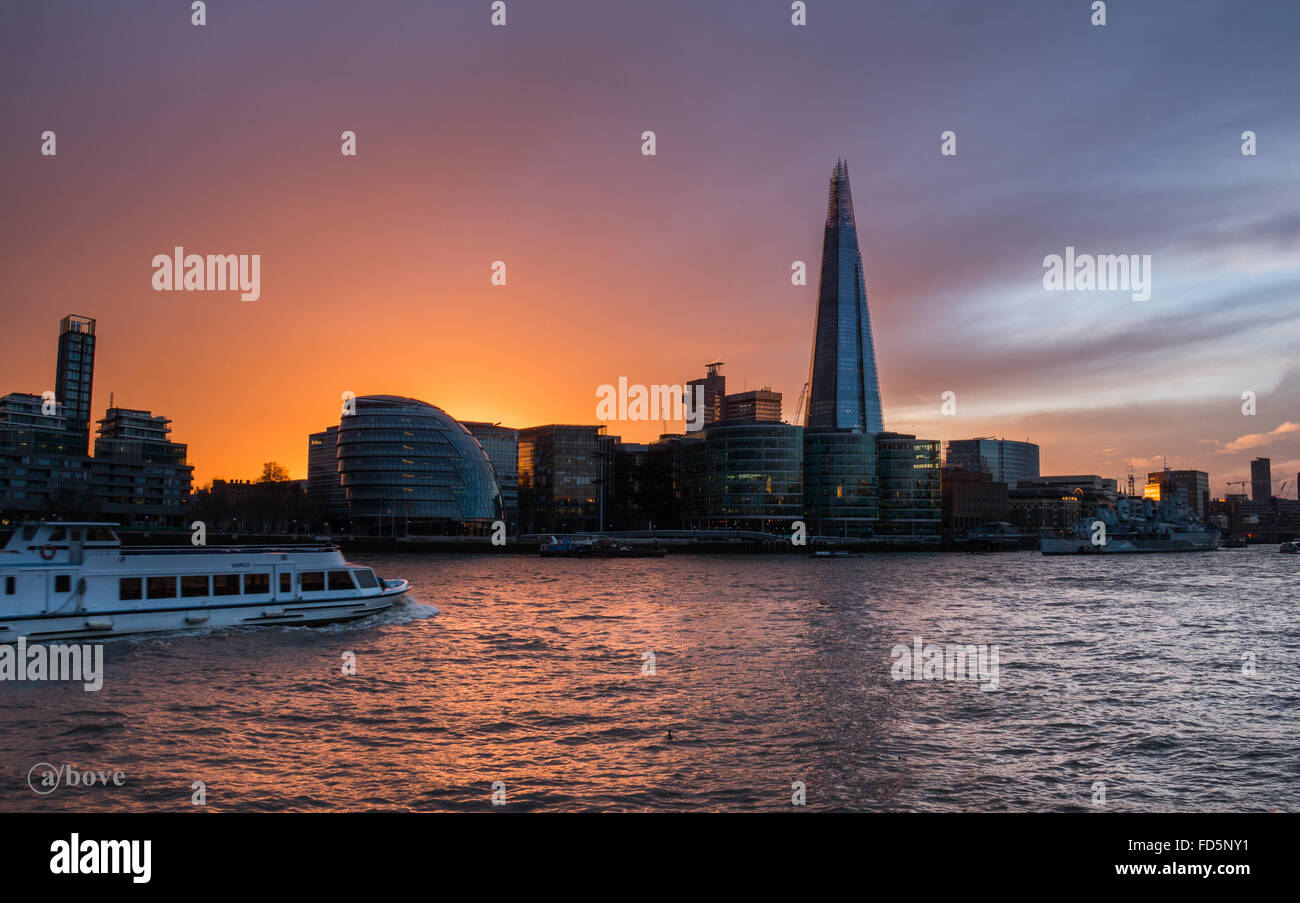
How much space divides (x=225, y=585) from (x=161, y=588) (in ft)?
9.47

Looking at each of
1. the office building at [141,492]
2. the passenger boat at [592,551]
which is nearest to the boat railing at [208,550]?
the passenger boat at [592,551]

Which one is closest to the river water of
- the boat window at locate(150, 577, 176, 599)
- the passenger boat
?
the boat window at locate(150, 577, 176, 599)

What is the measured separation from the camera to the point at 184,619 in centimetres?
3828

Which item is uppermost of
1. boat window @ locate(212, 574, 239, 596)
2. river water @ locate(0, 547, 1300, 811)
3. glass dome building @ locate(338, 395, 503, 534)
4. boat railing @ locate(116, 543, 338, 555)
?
glass dome building @ locate(338, 395, 503, 534)

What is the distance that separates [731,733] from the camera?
21.4 m

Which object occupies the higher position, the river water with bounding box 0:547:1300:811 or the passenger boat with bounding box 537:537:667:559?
the river water with bounding box 0:547:1300:811

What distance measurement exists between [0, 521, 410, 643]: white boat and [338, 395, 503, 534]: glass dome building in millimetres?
142597

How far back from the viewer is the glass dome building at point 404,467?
18375 cm

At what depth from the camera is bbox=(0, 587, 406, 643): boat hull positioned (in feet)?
111

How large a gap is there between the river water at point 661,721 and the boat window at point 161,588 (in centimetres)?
210

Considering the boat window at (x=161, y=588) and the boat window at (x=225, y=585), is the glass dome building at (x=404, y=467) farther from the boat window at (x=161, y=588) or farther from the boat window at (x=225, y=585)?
the boat window at (x=161, y=588)

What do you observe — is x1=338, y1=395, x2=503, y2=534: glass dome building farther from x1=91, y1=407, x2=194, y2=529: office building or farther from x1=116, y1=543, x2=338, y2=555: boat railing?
x1=116, y1=543, x2=338, y2=555: boat railing

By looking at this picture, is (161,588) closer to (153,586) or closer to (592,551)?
(153,586)
